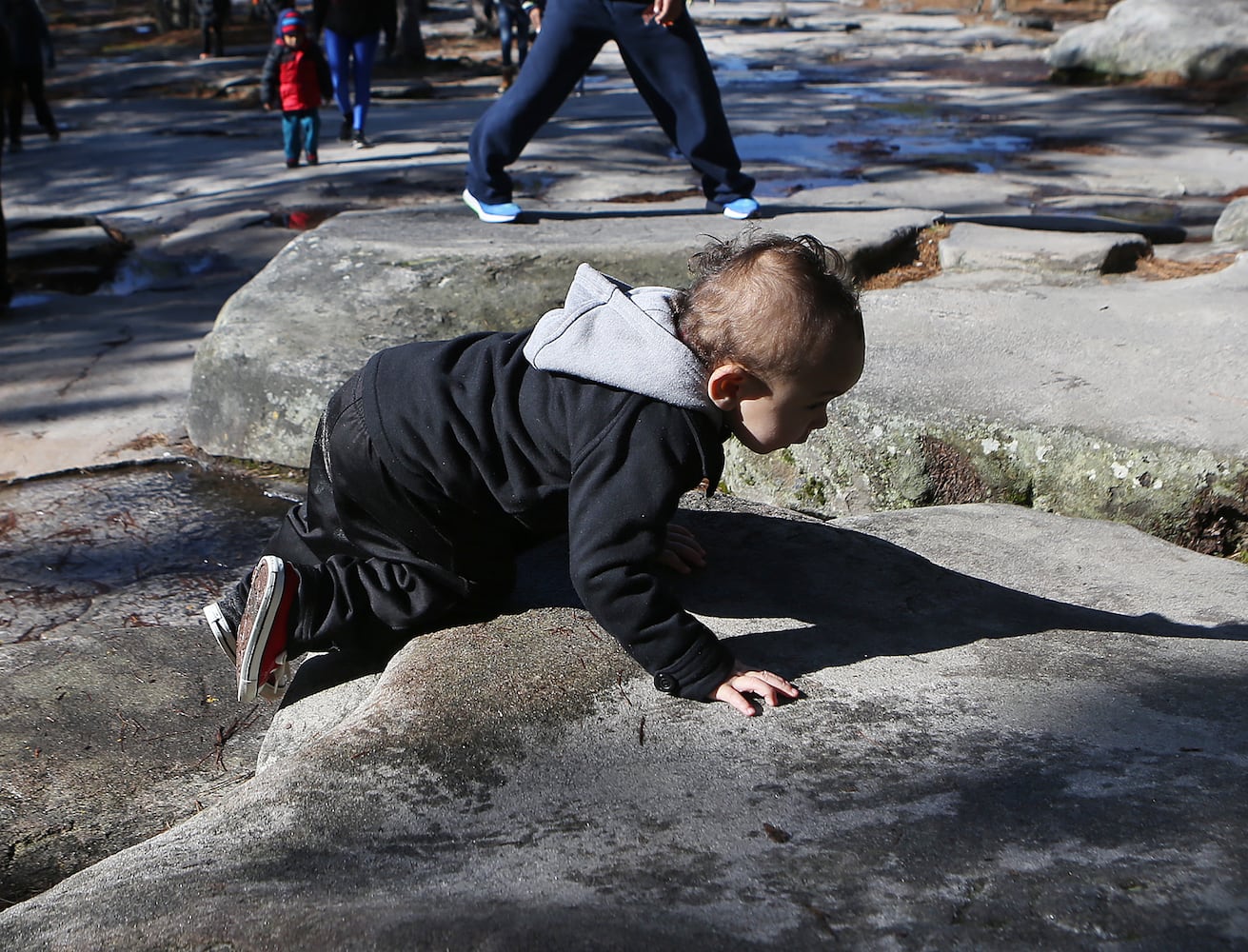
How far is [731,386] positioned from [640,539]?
315 mm

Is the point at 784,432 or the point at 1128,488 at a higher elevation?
the point at 784,432

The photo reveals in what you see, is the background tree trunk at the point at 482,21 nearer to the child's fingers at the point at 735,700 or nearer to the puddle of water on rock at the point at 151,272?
the puddle of water on rock at the point at 151,272

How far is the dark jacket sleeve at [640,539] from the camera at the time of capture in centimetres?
208

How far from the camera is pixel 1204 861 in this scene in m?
1.50

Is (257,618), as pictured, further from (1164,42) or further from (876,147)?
(1164,42)

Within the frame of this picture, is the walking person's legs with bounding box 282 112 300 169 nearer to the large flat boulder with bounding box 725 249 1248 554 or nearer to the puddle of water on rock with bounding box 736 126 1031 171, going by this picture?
the puddle of water on rock with bounding box 736 126 1031 171

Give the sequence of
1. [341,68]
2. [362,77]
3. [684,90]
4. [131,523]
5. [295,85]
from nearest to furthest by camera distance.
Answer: [131,523] < [684,90] < [295,85] < [362,77] < [341,68]

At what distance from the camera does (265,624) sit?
2451 mm

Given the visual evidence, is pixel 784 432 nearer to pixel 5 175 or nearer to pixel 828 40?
pixel 5 175

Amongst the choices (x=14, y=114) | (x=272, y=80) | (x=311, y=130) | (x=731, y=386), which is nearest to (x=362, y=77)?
(x=272, y=80)

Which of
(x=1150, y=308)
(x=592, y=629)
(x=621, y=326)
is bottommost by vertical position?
(x=592, y=629)

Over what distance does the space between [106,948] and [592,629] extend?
3.77ft

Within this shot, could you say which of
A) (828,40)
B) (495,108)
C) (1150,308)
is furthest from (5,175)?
(828,40)

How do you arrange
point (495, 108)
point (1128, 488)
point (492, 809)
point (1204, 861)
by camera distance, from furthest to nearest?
point (495, 108), point (1128, 488), point (492, 809), point (1204, 861)
